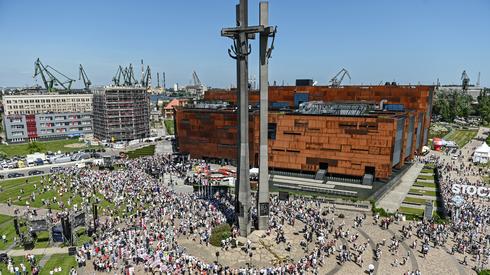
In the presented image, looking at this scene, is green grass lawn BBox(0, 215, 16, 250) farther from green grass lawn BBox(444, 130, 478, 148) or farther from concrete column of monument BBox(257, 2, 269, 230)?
green grass lawn BBox(444, 130, 478, 148)

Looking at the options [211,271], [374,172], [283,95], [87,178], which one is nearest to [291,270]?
[211,271]

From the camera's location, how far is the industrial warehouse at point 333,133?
6381cm

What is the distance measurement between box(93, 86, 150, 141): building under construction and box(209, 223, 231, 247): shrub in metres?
91.6

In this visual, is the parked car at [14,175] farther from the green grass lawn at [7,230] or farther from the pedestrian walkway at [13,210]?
the green grass lawn at [7,230]

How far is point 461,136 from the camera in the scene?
129250mm

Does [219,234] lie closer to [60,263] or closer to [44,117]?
[60,263]

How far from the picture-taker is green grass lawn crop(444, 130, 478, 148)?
117 meters

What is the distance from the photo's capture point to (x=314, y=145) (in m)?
68.6

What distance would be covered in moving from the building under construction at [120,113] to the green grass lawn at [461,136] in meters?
113

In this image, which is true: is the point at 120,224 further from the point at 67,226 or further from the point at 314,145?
the point at 314,145

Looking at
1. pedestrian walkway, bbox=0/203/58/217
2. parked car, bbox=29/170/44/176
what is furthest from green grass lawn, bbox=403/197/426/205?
parked car, bbox=29/170/44/176

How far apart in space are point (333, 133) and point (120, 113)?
276ft

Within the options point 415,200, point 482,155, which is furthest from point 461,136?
point 415,200

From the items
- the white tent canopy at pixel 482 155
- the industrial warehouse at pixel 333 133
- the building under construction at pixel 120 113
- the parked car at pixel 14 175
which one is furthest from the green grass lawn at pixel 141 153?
the white tent canopy at pixel 482 155
